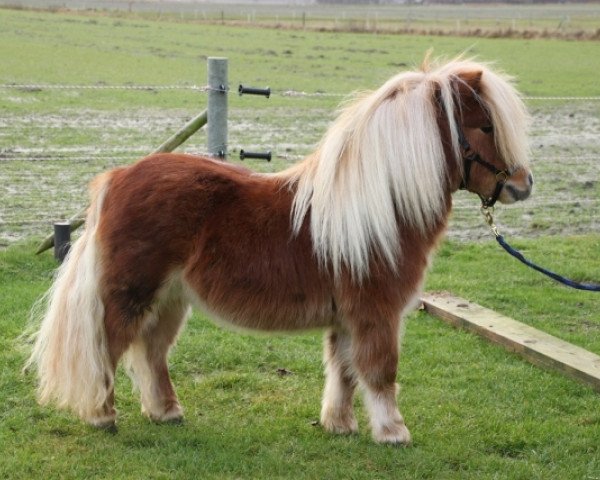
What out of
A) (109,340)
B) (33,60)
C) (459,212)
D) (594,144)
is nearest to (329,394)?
(109,340)

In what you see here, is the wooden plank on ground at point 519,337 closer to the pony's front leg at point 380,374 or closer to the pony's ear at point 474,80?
the pony's front leg at point 380,374

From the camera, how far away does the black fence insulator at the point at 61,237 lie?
717 cm

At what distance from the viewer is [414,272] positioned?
176 inches

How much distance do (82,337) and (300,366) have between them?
169cm

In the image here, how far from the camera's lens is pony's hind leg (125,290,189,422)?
4.80 m

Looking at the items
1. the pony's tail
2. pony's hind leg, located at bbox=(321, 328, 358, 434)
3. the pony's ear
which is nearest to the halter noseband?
the pony's ear

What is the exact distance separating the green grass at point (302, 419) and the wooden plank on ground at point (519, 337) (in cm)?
9

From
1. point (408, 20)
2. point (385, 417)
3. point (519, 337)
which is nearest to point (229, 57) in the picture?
point (519, 337)

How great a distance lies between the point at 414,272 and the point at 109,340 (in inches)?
63.2

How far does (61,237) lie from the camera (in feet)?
23.8

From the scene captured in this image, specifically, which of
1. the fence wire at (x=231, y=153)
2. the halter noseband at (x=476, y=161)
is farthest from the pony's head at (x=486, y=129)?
the fence wire at (x=231, y=153)

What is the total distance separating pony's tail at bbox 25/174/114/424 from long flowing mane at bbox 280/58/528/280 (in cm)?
108

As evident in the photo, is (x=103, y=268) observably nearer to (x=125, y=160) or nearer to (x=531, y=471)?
(x=531, y=471)

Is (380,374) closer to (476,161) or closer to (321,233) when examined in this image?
(321,233)
